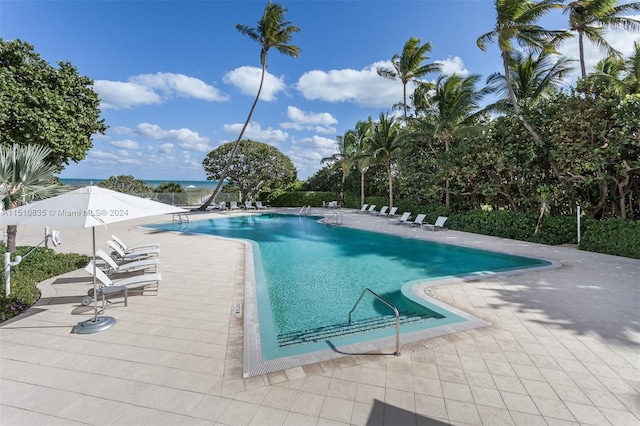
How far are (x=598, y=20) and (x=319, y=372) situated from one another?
1628 centimetres

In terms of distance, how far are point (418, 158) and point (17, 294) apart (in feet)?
60.2

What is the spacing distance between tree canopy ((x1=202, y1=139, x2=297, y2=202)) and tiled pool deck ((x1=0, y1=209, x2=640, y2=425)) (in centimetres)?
2501

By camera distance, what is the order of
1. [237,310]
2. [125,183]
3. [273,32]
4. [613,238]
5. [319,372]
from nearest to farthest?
[319,372]
[237,310]
[613,238]
[273,32]
[125,183]

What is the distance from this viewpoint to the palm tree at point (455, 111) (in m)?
14.9

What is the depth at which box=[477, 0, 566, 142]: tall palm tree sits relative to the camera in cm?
1128

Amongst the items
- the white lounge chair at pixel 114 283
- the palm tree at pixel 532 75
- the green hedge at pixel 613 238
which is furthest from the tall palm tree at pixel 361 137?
the white lounge chair at pixel 114 283

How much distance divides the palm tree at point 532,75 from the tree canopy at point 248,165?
69.2 feet

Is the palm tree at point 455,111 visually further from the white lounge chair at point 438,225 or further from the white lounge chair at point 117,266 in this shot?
the white lounge chair at point 117,266

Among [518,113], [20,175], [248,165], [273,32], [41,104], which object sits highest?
[273,32]

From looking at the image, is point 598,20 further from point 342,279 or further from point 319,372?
point 319,372

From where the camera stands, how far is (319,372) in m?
3.27

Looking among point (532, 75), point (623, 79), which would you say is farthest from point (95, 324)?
point (532, 75)

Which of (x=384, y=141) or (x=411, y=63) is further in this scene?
(x=384, y=141)

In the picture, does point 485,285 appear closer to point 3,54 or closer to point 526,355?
point 526,355
